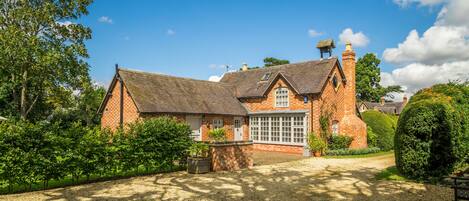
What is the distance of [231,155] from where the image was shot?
15.5 m

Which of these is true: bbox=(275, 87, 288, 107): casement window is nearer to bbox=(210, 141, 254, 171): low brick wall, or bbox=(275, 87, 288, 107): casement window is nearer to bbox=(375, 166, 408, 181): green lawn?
bbox=(210, 141, 254, 171): low brick wall

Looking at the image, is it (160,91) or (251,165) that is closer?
(251,165)

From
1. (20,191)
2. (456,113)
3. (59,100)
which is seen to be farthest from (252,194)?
(59,100)

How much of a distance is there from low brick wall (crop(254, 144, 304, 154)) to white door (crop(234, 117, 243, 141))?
5.43ft

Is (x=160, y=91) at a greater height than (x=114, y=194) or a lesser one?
greater

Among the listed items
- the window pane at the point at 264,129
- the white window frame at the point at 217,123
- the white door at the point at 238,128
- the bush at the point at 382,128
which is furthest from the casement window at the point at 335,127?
the white window frame at the point at 217,123

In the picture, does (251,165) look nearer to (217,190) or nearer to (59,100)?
(217,190)

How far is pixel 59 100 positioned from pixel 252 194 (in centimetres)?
2498

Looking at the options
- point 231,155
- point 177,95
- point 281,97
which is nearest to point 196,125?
point 177,95

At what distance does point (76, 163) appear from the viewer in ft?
38.1

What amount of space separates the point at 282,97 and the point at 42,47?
19287 mm

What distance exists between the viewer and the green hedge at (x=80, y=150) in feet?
33.9

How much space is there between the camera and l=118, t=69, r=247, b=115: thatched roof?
21481 millimetres

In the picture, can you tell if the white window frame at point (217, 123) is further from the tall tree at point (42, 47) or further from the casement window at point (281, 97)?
the tall tree at point (42, 47)
